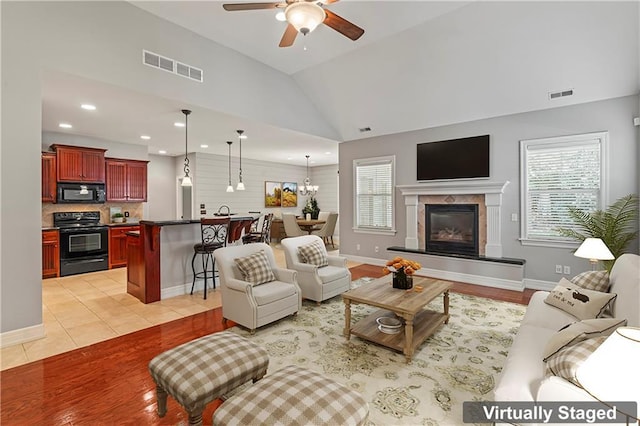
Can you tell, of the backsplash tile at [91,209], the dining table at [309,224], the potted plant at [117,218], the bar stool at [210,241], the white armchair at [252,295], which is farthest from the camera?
the dining table at [309,224]

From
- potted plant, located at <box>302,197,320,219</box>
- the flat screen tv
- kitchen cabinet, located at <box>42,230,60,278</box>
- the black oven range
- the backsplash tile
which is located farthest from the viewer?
potted plant, located at <box>302,197,320,219</box>

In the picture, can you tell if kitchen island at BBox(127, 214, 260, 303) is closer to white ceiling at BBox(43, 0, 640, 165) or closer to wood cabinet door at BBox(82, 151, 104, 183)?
white ceiling at BBox(43, 0, 640, 165)

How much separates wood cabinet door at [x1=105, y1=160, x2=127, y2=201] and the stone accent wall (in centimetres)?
671

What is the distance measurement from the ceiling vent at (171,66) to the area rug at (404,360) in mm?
3518

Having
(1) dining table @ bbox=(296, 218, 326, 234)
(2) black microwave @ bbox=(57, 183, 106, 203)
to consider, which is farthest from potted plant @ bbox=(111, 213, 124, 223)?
(1) dining table @ bbox=(296, 218, 326, 234)

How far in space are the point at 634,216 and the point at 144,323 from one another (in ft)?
21.8

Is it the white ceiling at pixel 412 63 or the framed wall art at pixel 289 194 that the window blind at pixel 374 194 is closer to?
the white ceiling at pixel 412 63

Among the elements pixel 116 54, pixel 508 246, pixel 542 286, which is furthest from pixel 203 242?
pixel 542 286

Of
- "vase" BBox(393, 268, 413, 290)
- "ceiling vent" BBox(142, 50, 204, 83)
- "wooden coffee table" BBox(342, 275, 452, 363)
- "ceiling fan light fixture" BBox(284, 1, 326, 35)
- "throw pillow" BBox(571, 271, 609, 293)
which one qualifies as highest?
"ceiling vent" BBox(142, 50, 204, 83)

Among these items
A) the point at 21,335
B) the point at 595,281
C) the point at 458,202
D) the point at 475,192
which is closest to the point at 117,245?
the point at 21,335

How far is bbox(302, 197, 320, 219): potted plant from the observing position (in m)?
10.5

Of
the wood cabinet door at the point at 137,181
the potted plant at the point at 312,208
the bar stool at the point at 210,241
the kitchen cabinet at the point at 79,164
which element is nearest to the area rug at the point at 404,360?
the bar stool at the point at 210,241

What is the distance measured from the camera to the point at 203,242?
4.62m

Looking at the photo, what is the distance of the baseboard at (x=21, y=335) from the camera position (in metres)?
2.98
